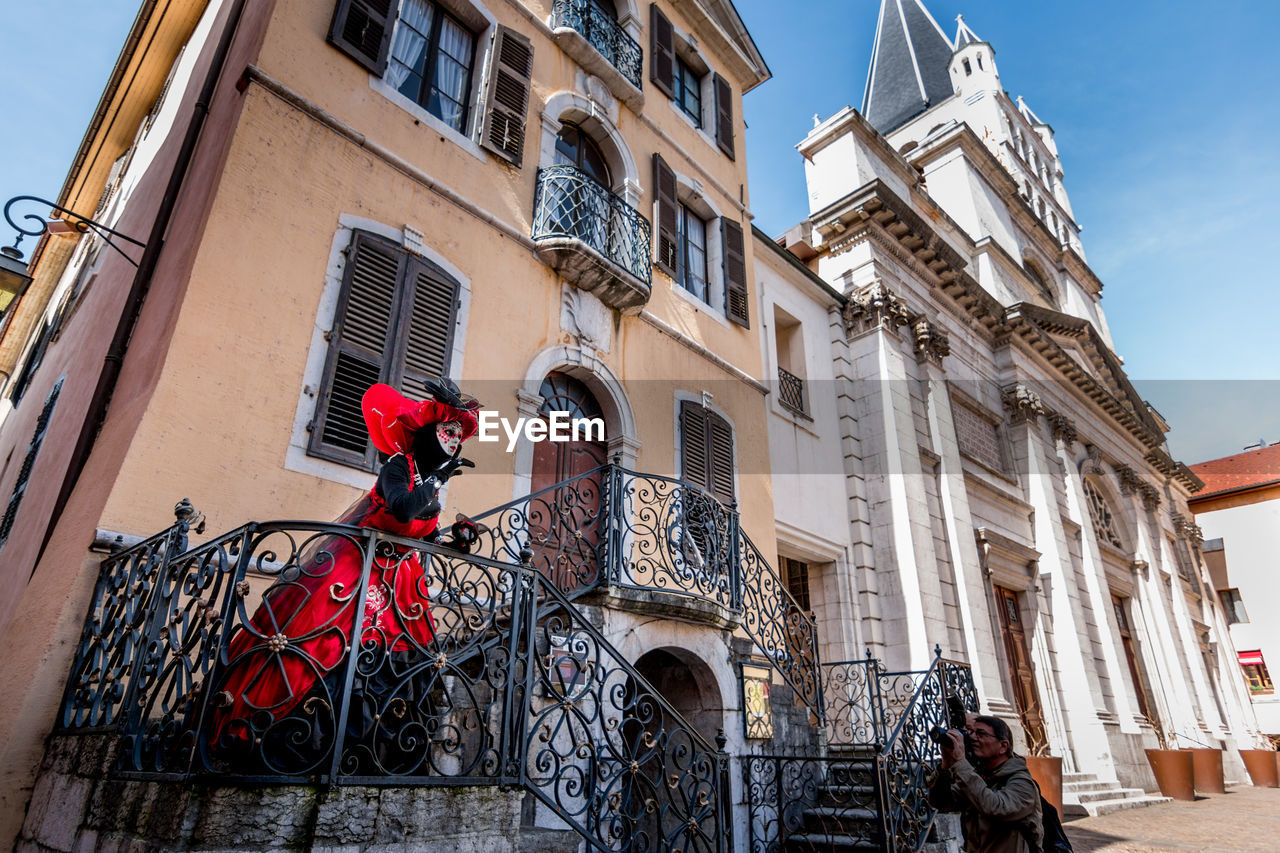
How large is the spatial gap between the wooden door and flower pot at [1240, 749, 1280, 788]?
11.3 metres

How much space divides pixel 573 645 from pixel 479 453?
7.23 ft

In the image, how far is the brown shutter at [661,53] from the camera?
35.8 ft

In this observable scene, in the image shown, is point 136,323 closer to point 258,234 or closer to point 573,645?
point 258,234

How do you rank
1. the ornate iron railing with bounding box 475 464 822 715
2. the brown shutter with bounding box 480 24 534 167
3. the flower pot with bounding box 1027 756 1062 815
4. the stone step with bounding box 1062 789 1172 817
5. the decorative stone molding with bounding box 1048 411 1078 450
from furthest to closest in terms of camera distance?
the decorative stone molding with bounding box 1048 411 1078 450, the stone step with bounding box 1062 789 1172 817, the flower pot with bounding box 1027 756 1062 815, the brown shutter with bounding box 480 24 534 167, the ornate iron railing with bounding box 475 464 822 715

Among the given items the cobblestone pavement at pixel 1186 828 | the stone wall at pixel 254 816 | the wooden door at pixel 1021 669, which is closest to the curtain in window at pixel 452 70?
the stone wall at pixel 254 816

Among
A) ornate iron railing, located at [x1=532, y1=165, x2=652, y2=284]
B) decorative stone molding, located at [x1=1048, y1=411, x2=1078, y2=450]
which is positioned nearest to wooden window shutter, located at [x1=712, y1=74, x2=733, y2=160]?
ornate iron railing, located at [x1=532, y1=165, x2=652, y2=284]

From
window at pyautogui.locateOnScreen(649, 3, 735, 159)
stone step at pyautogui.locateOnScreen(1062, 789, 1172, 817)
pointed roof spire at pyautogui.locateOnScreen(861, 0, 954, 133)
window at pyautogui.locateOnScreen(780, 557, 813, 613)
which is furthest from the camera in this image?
pointed roof spire at pyautogui.locateOnScreen(861, 0, 954, 133)

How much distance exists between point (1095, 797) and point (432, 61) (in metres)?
14.6

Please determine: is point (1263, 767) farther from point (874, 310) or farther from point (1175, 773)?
point (874, 310)

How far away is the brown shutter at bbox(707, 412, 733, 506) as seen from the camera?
9172mm

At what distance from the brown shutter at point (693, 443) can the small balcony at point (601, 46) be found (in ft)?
13.9

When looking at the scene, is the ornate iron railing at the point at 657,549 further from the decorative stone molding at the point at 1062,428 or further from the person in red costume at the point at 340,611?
the decorative stone molding at the point at 1062,428

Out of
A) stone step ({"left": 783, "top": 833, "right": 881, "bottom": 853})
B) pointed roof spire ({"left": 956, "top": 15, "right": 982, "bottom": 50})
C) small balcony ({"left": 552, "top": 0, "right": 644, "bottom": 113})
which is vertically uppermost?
pointed roof spire ({"left": 956, "top": 15, "right": 982, "bottom": 50})

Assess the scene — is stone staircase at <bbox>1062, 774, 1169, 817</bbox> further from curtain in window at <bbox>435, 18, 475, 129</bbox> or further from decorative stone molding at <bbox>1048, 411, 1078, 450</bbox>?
curtain in window at <bbox>435, 18, 475, 129</bbox>
